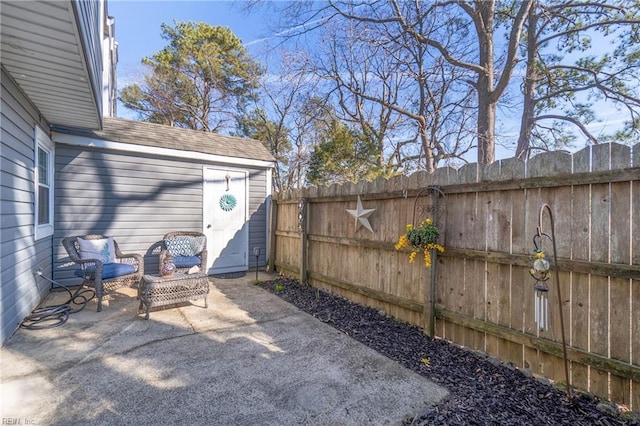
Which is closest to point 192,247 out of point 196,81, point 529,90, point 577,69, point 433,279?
point 433,279

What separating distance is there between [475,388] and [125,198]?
221 inches

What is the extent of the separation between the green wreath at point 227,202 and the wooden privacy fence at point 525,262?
3221 mm

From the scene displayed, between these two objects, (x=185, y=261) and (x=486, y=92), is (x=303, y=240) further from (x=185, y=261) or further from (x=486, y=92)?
(x=486, y=92)

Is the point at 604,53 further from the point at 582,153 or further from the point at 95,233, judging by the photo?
the point at 95,233

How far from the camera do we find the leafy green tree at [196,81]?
476 inches

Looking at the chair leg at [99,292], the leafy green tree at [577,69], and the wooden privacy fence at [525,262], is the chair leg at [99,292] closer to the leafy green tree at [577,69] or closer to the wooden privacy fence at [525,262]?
the wooden privacy fence at [525,262]

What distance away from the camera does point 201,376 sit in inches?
91.4

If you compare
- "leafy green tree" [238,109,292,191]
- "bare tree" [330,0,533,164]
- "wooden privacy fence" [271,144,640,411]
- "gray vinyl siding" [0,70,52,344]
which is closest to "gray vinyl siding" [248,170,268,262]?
"wooden privacy fence" [271,144,640,411]

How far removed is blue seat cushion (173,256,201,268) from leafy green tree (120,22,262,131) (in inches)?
390

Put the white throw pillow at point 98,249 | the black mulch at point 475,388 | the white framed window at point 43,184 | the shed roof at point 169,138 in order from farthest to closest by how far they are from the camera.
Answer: the shed roof at point 169,138, the white throw pillow at point 98,249, the white framed window at point 43,184, the black mulch at point 475,388

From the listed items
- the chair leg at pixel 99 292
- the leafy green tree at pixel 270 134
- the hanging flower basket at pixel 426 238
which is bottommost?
the chair leg at pixel 99 292

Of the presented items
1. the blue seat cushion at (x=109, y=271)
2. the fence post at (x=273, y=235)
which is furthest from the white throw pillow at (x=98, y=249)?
the fence post at (x=273, y=235)

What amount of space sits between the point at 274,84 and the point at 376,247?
11.8 metres

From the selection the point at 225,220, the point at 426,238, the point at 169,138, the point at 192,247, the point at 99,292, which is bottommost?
the point at 99,292
